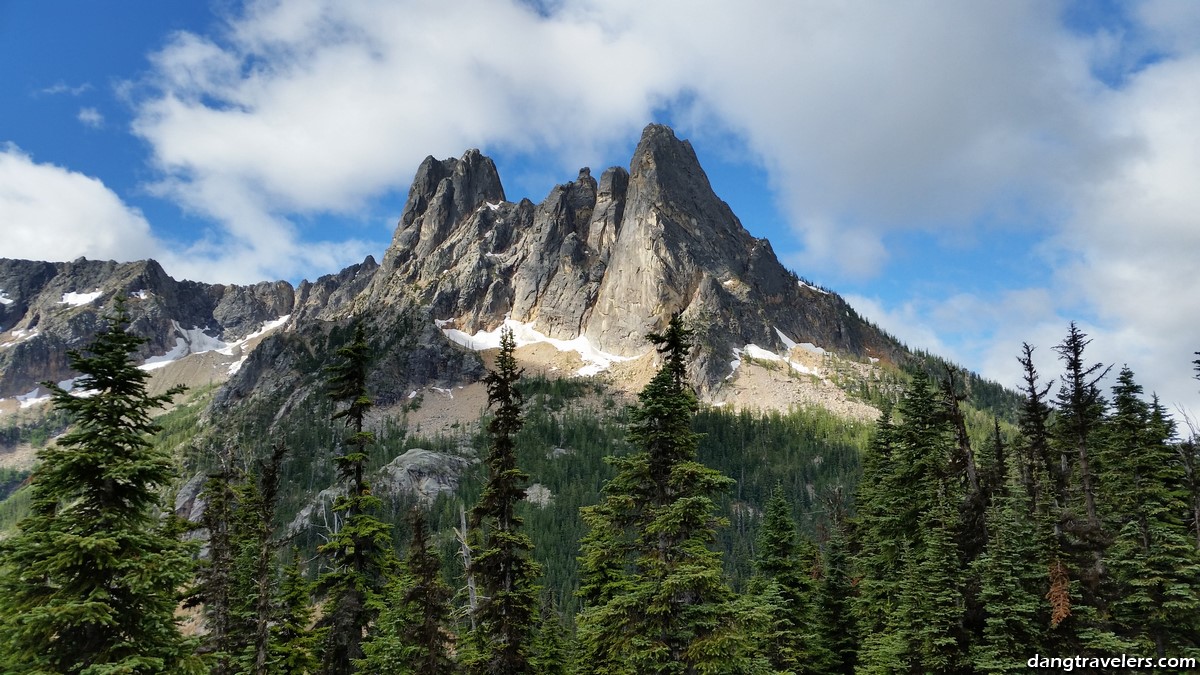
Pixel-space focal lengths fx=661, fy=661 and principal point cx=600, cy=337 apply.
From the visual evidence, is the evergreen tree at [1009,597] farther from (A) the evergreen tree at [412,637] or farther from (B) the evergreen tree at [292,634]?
(B) the evergreen tree at [292,634]

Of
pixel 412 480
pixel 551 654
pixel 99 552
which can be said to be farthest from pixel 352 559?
pixel 412 480

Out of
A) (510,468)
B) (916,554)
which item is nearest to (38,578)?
(510,468)

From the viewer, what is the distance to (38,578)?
14000mm

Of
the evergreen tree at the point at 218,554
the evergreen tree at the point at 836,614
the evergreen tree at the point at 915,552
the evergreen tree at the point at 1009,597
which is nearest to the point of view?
the evergreen tree at the point at 218,554

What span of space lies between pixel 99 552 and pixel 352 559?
1202 centimetres

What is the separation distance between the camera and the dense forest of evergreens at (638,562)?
14.4 metres

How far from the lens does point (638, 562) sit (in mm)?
19016

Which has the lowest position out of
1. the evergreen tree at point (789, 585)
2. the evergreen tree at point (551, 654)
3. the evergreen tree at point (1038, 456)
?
the evergreen tree at point (551, 654)

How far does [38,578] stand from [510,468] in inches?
526

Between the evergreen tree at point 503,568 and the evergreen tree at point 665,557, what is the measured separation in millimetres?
2597

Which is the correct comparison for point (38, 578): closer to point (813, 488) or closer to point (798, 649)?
point (798, 649)

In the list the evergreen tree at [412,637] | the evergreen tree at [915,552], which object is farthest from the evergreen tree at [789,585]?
the evergreen tree at [412,637]

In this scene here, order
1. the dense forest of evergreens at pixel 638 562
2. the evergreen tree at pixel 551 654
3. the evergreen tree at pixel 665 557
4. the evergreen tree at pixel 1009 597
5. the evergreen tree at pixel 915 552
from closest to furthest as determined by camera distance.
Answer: the dense forest of evergreens at pixel 638 562, the evergreen tree at pixel 665 557, the evergreen tree at pixel 1009 597, the evergreen tree at pixel 915 552, the evergreen tree at pixel 551 654

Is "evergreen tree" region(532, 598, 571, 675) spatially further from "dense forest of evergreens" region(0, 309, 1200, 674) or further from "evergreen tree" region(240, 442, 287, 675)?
"evergreen tree" region(240, 442, 287, 675)
